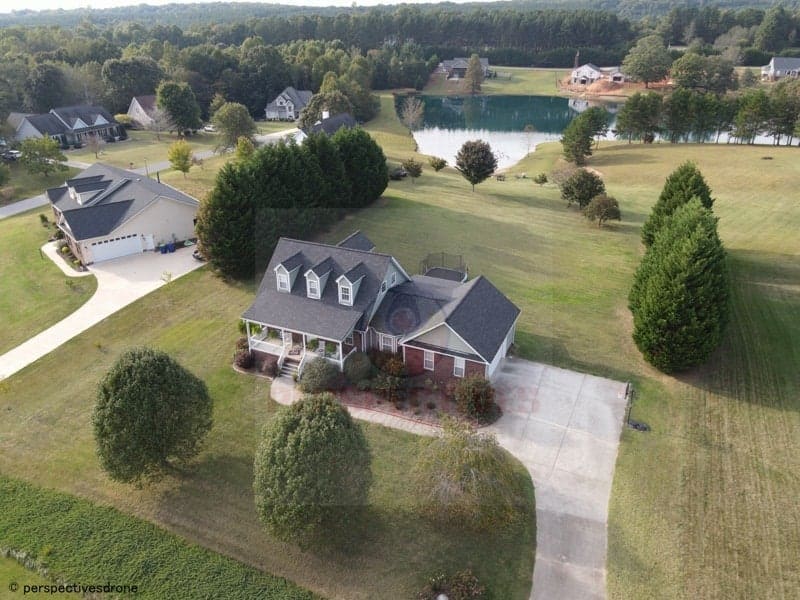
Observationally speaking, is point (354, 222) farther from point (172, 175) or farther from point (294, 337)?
point (172, 175)

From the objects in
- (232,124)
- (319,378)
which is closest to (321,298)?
(319,378)

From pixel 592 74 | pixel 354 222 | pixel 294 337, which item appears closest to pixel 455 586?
pixel 294 337

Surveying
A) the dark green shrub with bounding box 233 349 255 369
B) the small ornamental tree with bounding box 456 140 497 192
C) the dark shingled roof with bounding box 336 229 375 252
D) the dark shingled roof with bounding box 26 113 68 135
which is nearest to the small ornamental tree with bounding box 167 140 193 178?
the small ornamental tree with bounding box 456 140 497 192

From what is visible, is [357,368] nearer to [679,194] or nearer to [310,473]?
[310,473]

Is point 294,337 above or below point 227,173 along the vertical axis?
below

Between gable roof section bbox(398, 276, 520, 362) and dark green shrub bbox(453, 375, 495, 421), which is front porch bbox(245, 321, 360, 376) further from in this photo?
dark green shrub bbox(453, 375, 495, 421)
